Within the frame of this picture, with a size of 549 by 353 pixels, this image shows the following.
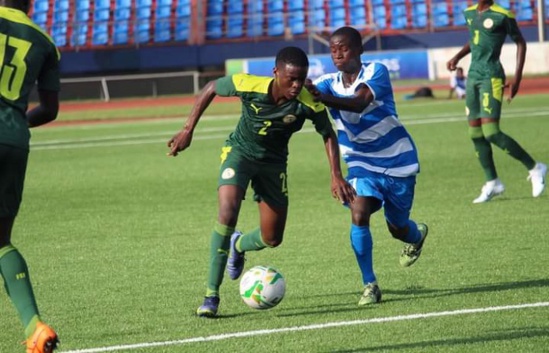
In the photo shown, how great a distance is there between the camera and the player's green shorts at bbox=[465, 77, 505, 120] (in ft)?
43.5

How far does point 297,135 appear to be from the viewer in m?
24.4

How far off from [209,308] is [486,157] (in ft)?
22.4

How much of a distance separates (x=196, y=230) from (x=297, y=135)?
12416 mm

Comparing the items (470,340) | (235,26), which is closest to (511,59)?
(235,26)

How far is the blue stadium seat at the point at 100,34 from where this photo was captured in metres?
42.6

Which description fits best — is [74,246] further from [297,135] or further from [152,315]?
[297,135]

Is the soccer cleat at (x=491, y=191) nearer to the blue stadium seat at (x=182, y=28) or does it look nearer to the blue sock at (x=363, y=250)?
the blue sock at (x=363, y=250)

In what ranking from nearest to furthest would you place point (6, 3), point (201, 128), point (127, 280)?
1. point (6, 3)
2. point (127, 280)
3. point (201, 128)

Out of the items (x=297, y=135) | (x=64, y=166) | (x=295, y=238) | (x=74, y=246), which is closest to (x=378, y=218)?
(x=295, y=238)

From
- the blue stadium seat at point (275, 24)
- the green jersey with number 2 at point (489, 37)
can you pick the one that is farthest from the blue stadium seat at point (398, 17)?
the green jersey with number 2 at point (489, 37)

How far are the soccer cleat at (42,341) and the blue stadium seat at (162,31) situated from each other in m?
36.9

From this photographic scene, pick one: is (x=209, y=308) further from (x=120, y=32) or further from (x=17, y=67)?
(x=120, y=32)

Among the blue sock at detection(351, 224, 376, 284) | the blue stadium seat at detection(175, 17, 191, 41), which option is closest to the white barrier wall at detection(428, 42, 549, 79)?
the blue stadium seat at detection(175, 17, 191, 41)

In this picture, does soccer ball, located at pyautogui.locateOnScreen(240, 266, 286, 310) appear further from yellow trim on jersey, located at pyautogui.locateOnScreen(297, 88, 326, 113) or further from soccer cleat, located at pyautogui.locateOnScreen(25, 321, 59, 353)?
soccer cleat, located at pyautogui.locateOnScreen(25, 321, 59, 353)
